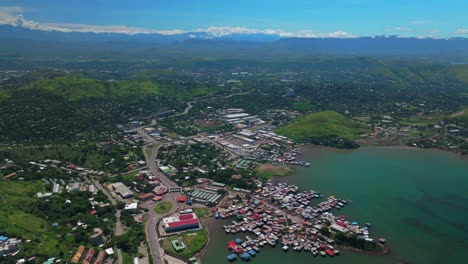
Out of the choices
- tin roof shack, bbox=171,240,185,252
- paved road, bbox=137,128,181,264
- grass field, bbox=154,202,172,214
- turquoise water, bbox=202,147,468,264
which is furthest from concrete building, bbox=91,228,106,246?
turquoise water, bbox=202,147,468,264

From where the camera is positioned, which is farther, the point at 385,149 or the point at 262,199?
the point at 385,149

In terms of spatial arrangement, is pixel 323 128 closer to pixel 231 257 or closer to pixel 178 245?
pixel 231 257

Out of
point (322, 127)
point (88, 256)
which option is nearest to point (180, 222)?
point (88, 256)

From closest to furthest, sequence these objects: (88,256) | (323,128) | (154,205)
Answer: (88,256), (154,205), (323,128)

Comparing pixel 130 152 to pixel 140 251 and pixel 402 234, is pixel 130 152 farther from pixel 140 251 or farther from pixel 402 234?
pixel 402 234

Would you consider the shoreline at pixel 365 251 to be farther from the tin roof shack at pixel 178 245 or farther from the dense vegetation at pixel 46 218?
the dense vegetation at pixel 46 218

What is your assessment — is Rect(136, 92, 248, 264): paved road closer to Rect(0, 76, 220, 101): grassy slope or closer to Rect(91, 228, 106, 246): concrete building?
Rect(91, 228, 106, 246): concrete building

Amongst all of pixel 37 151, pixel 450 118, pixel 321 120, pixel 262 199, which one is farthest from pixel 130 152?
pixel 450 118
